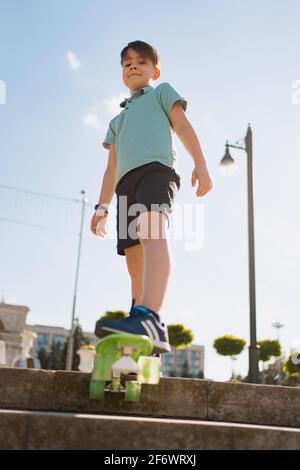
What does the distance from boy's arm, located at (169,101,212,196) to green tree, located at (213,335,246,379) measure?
103 feet

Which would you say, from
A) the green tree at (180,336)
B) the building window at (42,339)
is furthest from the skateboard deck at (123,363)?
the building window at (42,339)

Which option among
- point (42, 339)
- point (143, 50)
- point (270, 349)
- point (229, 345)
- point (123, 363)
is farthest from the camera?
point (42, 339)

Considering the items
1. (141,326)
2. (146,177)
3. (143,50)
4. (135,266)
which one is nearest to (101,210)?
(135,266)

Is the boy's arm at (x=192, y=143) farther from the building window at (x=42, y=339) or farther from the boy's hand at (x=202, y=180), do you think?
the building window at (x=42, y=339)

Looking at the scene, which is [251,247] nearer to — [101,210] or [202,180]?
[101,210]

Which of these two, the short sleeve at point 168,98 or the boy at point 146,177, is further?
the short sleeve at point 168,98

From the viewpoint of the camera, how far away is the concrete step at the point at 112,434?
172 cm

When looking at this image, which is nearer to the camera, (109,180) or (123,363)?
(123,363)

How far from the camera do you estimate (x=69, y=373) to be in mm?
2514

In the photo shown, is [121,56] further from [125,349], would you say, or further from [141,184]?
[125,349]

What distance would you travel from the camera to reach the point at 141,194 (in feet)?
9.00

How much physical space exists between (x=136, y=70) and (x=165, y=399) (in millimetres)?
2168
